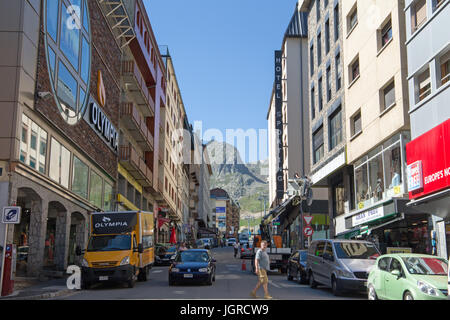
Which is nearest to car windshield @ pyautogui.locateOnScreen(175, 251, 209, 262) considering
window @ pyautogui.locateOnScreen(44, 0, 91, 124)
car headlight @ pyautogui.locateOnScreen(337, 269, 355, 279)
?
car headlight @ pyautogui.locateOnScreen(337, 269, 355, 279)

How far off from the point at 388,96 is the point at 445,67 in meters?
5.47

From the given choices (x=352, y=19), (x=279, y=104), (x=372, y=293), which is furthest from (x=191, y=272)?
(x=279, y=104)

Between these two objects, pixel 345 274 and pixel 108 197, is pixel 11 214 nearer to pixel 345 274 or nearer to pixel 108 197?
pixel 345 274

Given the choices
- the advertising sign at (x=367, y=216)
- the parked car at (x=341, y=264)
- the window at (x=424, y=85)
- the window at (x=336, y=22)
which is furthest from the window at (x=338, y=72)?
the parked car at (x=341, y=264)

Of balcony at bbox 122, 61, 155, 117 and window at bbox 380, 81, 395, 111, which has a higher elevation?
balcony at bbox 122, 61, 155, 117

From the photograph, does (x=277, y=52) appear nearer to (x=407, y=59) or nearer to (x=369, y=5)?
(x=369, y=5)

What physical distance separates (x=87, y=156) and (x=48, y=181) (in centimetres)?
660

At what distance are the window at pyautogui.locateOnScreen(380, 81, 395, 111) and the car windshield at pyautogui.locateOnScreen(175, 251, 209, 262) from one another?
10892 mm

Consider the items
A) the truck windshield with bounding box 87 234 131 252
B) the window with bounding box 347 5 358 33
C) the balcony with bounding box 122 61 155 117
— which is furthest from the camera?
the balcony with bounding box 122 61 155 117

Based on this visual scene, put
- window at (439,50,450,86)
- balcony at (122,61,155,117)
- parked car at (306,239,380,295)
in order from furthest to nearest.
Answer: balcony at (122,61,155,117), window at (439,50,450,86), parked car at (306,239,380,295)

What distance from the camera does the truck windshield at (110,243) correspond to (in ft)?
65.5

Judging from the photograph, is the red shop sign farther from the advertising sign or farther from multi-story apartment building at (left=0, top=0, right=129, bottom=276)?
multi-story apartment building at (left=0, top=0, right=129, bottom=276)

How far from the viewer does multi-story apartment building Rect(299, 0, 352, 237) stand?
31625 mm

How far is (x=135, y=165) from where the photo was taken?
39.5 m
